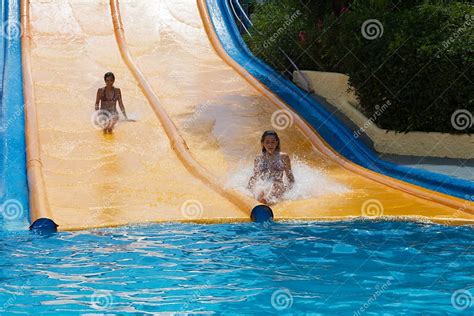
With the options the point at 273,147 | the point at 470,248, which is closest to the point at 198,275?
the point at 470,248

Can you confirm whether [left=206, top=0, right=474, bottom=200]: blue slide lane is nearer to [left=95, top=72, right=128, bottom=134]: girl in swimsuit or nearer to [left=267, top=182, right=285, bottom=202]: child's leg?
Result: [left=267, top=182, right=285, bottom=202]: child's leg

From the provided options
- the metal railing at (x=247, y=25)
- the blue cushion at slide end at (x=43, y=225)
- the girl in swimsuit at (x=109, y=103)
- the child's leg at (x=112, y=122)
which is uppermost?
the metal railing at (x=247, y=25)

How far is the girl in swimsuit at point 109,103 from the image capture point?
10742 mm

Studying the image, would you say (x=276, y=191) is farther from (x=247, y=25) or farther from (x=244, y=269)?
(x=247, y=25)

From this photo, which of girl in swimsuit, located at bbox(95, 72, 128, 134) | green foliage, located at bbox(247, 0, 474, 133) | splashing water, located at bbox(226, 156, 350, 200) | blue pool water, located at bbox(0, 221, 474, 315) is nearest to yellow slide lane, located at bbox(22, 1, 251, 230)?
girl in swimsuit, located at bbox(95, 72, 128, 134)

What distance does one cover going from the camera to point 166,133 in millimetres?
10531

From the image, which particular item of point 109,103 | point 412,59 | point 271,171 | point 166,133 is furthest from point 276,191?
point 109,103

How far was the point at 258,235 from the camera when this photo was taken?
7320mm

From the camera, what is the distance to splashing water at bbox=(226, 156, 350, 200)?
28.9 feet

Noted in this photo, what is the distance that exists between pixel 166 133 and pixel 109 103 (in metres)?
1.01

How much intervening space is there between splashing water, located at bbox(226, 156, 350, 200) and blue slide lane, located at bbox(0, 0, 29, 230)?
2.17m

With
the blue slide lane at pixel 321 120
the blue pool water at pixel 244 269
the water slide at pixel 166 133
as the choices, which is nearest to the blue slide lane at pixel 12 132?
the water slide at pixel 166 133

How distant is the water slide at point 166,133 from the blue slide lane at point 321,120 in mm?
48

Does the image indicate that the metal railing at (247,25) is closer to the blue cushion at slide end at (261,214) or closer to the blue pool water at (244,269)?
the blue cushion at slide end at (261,214)
